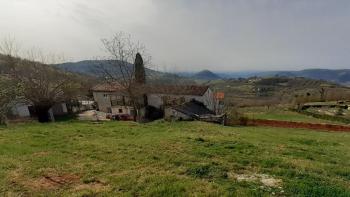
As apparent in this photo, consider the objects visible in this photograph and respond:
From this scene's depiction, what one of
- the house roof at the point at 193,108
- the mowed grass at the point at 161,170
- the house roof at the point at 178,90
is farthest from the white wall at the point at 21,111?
the mowed grass at the point at 161,170

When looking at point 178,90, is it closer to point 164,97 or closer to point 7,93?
point 164,97

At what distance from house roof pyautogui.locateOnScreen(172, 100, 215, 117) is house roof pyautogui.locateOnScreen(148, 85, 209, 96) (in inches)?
85.7

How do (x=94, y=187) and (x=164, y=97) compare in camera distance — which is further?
(x=164, y=97)

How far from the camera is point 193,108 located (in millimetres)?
51344

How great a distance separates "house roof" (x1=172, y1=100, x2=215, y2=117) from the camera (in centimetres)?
4766

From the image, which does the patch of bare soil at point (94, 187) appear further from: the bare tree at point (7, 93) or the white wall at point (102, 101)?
the white wall at point (102, 101)

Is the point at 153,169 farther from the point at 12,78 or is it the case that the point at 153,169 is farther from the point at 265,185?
the point at 12,78

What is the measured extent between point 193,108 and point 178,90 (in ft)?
29.0

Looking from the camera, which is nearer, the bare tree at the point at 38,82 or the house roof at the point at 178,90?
the bare tree at the point at 38,82

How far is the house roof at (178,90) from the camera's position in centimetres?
5716

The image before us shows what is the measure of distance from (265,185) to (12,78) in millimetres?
31448

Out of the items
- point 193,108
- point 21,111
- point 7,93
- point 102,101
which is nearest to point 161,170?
point 7,93

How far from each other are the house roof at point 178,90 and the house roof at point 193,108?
7.15ft

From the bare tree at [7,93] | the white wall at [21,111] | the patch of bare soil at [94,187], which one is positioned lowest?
the white wall at [21,111]
